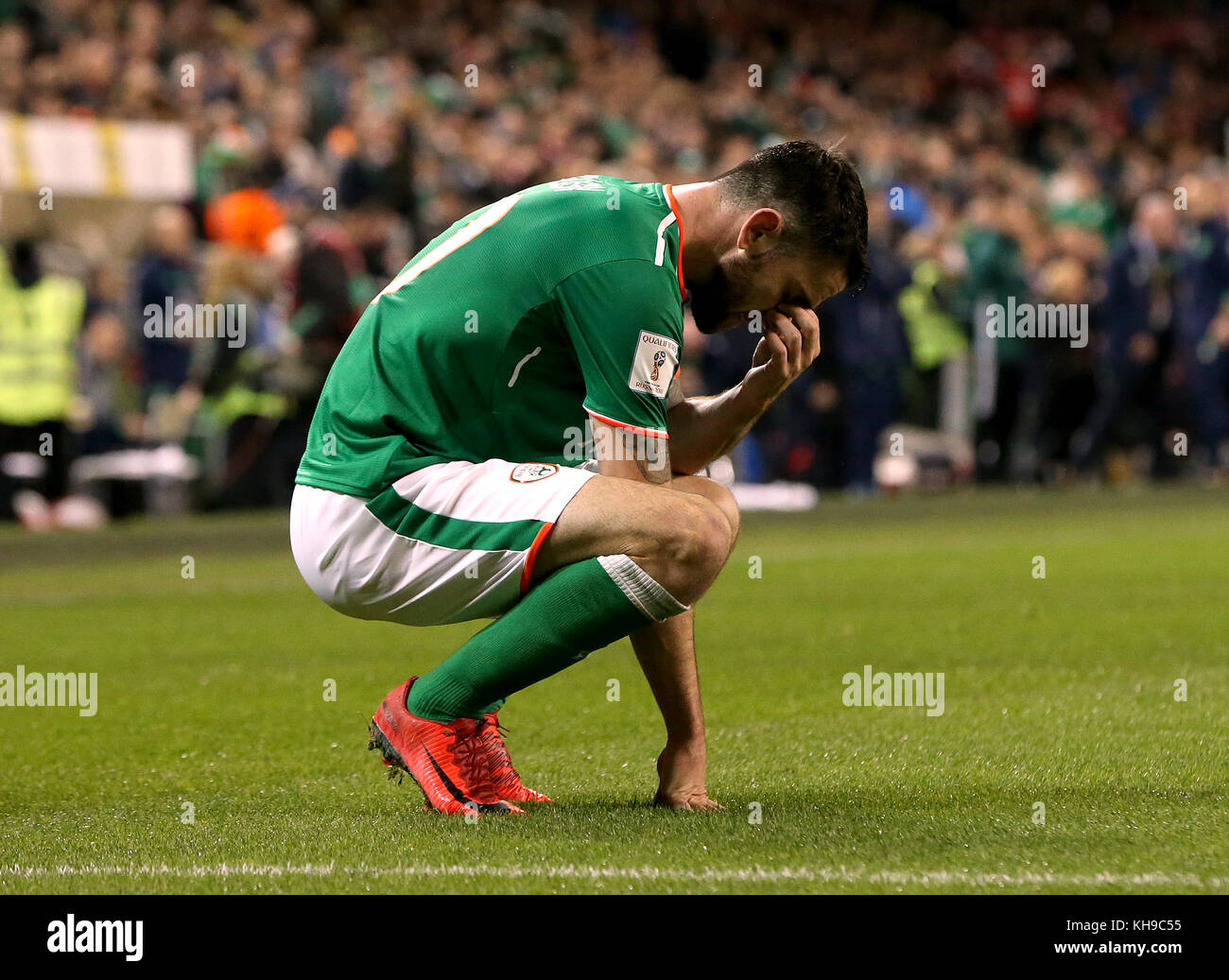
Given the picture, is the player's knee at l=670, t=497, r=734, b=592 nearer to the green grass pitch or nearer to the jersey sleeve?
the jersey sleeve

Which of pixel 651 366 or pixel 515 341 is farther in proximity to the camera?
pixel 515 341

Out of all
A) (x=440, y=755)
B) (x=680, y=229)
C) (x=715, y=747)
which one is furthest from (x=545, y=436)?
(x=715, y=747)

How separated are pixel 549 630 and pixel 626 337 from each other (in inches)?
26.7

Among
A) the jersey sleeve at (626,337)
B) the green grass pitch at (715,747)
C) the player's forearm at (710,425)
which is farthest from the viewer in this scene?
the player's forearm at (710,425)

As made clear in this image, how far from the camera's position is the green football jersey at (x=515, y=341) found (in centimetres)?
421

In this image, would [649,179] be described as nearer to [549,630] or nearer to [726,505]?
[726,505]

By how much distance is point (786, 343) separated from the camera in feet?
15.1

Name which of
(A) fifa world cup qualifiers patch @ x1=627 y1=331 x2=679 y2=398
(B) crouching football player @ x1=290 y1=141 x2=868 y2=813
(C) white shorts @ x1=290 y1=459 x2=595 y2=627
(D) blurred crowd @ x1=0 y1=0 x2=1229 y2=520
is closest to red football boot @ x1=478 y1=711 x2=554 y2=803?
(B) crouching football player @ x1=290 y1=141 x2=868 y2=813

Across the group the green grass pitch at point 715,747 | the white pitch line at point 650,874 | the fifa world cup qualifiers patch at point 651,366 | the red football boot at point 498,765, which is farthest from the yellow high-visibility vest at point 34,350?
the fifa world cup qualifiers patch at point 651,366

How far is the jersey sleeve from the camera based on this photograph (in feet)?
13.7

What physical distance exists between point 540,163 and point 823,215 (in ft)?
45.9

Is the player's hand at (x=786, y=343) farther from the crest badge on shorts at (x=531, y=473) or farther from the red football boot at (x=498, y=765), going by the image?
the red football boot at (x=498, y=765)
